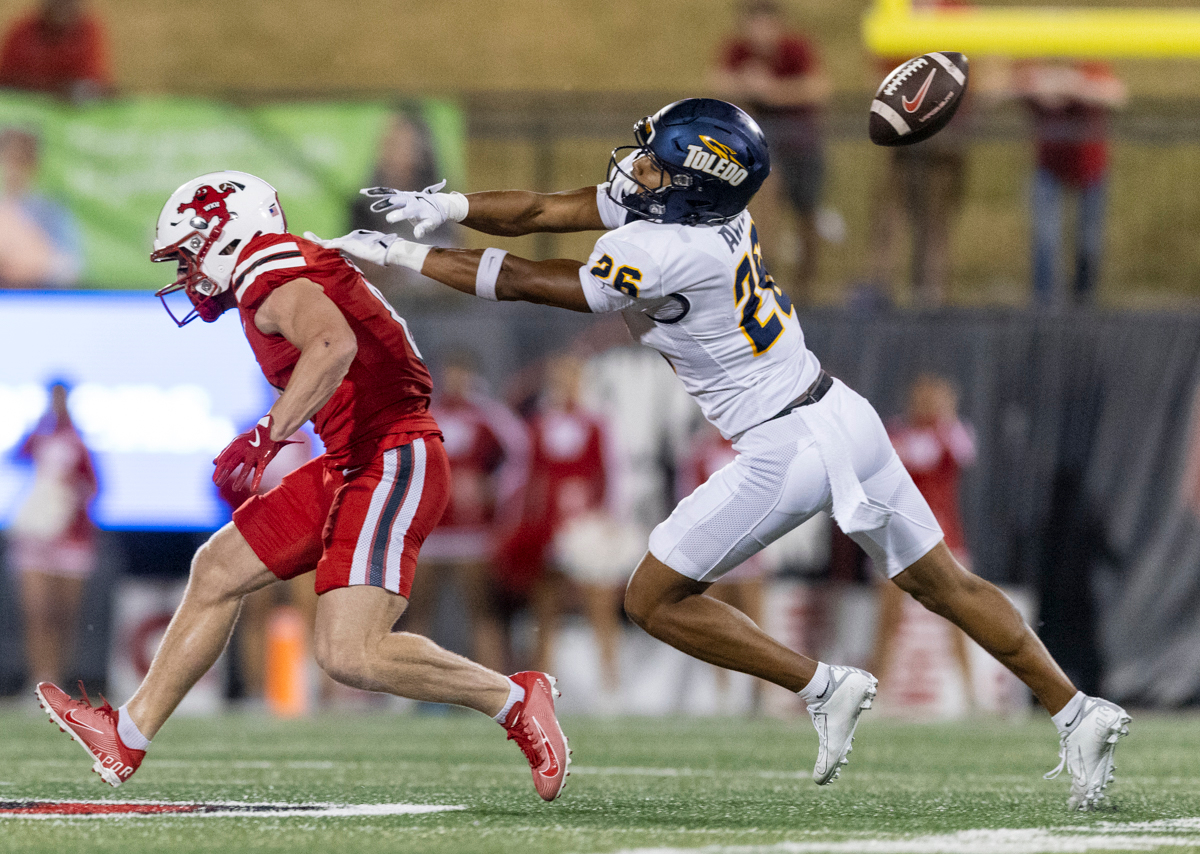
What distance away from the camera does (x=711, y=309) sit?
14.9ft

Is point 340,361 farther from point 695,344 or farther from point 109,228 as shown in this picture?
point 109,228

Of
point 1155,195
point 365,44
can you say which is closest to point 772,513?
point 1155,195

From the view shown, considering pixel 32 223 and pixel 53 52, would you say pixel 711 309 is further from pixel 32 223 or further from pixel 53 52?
pixel 53 52

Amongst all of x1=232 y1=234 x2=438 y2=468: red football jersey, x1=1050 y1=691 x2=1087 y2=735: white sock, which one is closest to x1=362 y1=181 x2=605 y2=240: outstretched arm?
x1=232 y1=234 x2=438 y2=468: red football jersey

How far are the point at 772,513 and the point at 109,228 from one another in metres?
6.27

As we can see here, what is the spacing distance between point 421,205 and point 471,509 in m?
5.39

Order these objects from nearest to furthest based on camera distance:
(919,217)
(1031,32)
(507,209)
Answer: (507,209)
(1031,32)
(919,217)

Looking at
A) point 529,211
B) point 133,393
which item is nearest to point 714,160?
point 529,211

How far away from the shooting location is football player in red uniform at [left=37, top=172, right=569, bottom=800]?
4.48m

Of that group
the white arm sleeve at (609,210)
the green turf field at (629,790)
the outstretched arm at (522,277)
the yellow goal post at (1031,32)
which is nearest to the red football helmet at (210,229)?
the outstretched arm at (522,277)

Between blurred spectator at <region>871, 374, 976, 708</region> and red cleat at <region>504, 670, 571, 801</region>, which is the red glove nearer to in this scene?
red cleat at <region>504, 670, 571, 801</region>

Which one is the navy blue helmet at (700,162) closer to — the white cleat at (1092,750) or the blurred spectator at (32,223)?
the white cleat at (1092,750)

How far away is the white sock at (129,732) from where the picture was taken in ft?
15.1

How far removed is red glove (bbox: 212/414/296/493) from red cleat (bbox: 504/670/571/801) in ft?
2.83
